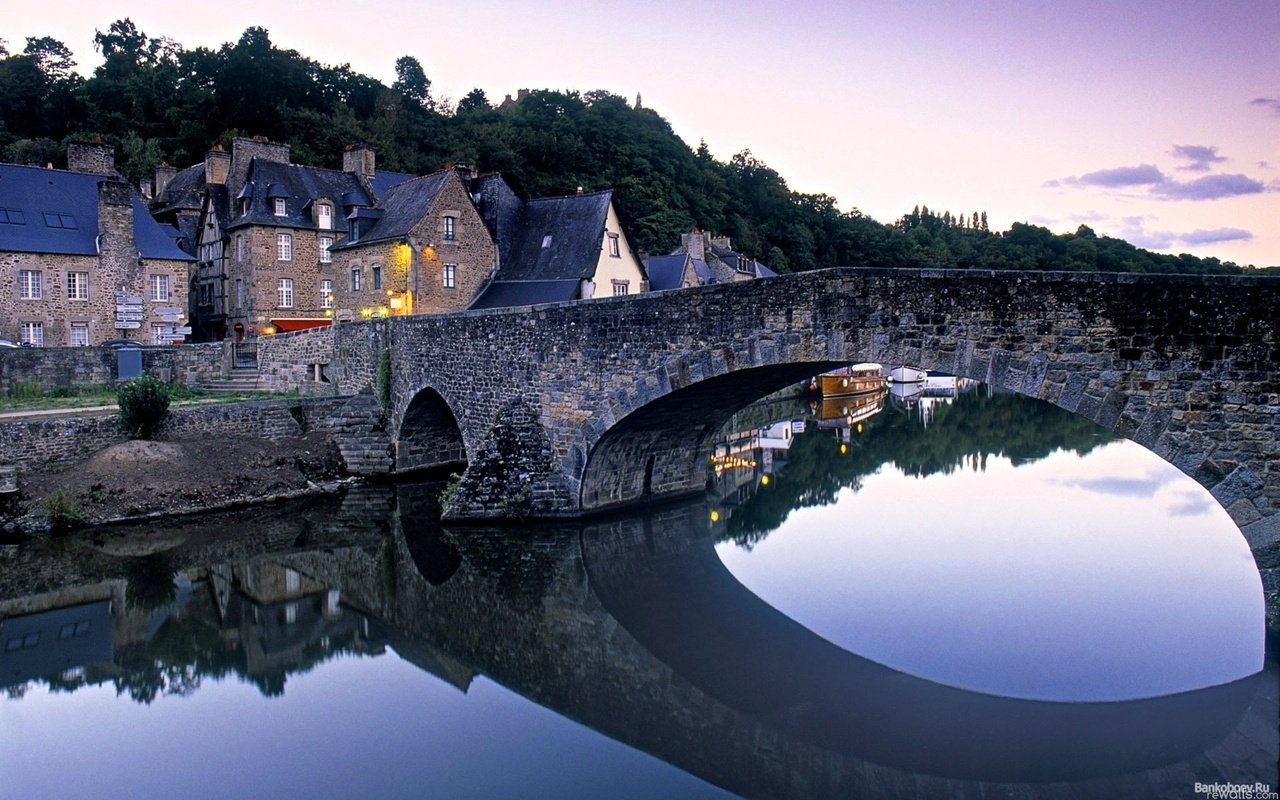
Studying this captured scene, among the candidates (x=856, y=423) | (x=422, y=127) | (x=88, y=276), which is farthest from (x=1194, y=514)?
(x=422, y=127)

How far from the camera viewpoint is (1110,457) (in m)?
24.6

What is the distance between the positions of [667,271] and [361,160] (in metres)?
11.1

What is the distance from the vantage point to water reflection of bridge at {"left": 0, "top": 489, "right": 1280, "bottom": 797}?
7633mm

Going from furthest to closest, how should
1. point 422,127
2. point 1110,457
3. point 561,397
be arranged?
point 422,127
point 1110,457
point 561,397

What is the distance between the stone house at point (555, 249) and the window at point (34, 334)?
11.8 meters

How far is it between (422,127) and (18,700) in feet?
146

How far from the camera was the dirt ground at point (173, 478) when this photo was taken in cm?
1520

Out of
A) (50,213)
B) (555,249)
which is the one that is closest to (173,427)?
(555,249)

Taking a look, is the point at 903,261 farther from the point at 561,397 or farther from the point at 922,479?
the point at 561,397

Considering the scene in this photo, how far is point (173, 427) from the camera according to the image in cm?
1748

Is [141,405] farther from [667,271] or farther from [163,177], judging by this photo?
[163,177]

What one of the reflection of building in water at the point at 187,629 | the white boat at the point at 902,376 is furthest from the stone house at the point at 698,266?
the reflection of building in water at the point at 187,629

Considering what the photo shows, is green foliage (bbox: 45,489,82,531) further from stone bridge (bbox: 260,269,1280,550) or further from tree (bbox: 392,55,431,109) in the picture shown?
tree (bbox: 392,55,431,109)

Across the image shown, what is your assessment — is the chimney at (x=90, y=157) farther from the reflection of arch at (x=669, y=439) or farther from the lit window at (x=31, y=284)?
the reflection of arch at (x=669, y=439)
